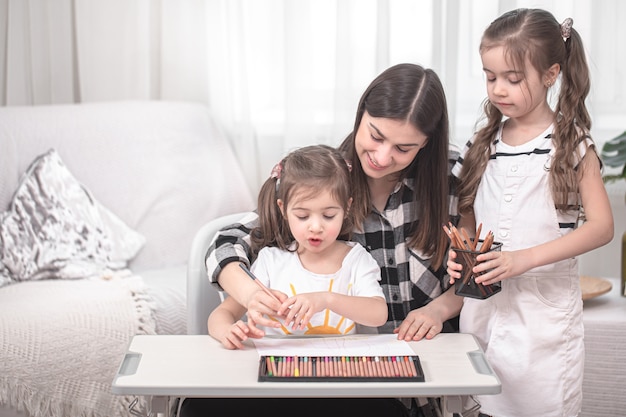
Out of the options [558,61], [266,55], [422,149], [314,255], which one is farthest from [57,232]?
[558,61]

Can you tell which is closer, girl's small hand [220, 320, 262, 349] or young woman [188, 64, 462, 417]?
girl's small hand [220, 320, 262, 349]

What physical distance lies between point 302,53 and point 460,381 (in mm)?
1693

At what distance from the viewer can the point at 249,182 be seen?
281 centimetres

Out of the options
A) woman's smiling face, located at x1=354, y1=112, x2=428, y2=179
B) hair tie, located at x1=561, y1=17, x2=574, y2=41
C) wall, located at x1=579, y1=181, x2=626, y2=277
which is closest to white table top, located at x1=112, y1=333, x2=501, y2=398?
woman's smiling face, located at x1=354, y1=112, x2=428, y2=179

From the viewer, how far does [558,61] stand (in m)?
1.45

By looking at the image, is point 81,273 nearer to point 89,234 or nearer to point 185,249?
point 89,234

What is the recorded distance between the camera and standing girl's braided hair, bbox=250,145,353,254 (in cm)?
141

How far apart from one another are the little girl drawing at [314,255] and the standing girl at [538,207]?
0.26 meters

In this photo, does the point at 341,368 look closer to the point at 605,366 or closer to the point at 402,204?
the point at 402,204

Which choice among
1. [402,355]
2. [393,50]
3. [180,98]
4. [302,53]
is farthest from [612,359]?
[180,98]

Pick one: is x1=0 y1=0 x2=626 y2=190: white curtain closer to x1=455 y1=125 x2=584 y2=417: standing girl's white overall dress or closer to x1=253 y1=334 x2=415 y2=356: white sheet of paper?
x1=455 y1=125 x2=584 y2=417: standing girl's white overall dress

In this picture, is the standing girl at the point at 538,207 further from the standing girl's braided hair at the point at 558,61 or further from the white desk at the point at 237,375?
the white desk at the point at 237,375

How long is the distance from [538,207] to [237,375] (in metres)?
0.65

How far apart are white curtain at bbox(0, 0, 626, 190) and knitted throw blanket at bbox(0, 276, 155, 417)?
0.90 metres
